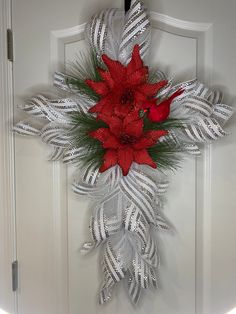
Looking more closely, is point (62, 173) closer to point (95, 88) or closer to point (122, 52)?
point (95, 88)

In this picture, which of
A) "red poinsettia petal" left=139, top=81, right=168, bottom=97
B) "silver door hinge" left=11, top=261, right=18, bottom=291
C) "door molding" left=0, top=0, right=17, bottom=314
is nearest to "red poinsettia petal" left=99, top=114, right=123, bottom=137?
"red poinsettia petal" left=139, top=81, right=168, bottom=97

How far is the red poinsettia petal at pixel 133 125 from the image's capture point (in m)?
0.92

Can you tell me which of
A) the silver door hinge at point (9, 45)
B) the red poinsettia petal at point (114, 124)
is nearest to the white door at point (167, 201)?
the silver door hinge at point (9, 45)

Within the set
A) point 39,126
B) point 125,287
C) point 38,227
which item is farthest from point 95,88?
point 125,287

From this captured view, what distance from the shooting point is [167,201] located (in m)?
1.05

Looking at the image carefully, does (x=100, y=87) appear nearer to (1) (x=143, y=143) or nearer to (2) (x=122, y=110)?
(2) (x=122, y=110)

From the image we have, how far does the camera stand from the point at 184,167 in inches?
41.1

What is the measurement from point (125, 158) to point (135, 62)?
258 mm

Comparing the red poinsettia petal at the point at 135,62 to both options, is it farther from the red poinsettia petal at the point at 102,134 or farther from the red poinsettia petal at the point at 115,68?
the red poinsettia petal at the point at 102,134

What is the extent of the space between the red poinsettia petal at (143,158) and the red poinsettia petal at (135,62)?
0.71 feet

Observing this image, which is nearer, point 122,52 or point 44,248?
point 122,52

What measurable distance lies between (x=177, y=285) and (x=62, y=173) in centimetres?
50

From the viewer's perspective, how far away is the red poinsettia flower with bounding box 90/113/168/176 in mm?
923

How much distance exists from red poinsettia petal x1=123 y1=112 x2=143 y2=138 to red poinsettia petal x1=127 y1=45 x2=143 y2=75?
118 millimetres
